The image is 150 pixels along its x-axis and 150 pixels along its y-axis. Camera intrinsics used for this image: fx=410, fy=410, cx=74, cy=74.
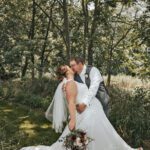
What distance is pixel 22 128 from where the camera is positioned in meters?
11.6

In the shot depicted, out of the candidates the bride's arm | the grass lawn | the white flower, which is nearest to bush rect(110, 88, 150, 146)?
the grass lawn

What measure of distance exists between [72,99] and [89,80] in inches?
28.7

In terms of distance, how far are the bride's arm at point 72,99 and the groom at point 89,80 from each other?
268mm

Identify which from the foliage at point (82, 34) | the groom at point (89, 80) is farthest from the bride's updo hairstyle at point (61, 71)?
the foliage at point (82, 34)

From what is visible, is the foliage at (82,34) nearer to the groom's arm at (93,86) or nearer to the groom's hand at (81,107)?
the groom's arm at (93,86)

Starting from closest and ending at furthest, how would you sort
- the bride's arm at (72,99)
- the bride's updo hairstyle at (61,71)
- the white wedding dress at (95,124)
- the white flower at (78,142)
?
the white flower at (78,142) < the bride's arm at (72,99) < the bride's updo hairstyle at (61,71) < the white wedding dress at (95,124)

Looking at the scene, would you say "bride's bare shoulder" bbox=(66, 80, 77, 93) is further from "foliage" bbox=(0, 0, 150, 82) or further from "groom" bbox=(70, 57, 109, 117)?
"foliage" bbox=(0, 0, 150, 82)

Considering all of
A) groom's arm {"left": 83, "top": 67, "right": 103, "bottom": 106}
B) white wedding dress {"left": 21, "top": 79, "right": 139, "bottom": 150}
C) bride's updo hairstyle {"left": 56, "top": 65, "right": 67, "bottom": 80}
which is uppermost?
bride's updo hairstyle {"left": 56, "top": 65, "right": 67, "bottom": 80}

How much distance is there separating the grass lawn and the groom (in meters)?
2.64

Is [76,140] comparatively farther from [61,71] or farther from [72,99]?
[61,71]

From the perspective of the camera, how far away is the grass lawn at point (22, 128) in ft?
32.2

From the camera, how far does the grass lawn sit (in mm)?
9817

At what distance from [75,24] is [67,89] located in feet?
49.9

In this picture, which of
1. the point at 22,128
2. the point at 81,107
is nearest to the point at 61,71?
the point at 81,107
